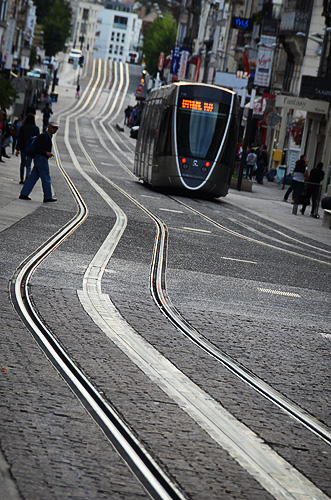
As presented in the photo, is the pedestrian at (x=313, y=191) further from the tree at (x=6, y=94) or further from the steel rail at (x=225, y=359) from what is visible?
the steel rail at (x=225, y=359)

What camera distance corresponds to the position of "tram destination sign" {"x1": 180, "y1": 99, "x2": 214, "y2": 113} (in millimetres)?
29375

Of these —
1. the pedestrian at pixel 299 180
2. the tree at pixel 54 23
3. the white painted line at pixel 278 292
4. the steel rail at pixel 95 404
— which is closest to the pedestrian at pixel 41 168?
the white painted line at pixel 278 292

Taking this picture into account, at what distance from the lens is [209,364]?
787 cm

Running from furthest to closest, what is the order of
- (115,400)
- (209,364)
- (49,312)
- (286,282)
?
(286,282)
(49,312)
(209,364)
(115,400)

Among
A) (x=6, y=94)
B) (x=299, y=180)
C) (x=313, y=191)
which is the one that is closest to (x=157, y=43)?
(x=6, y=94)

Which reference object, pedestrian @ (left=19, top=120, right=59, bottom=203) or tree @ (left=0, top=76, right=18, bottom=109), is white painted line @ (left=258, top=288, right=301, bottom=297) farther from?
tree @ (left=0, top=76, right=18, bottom=109)

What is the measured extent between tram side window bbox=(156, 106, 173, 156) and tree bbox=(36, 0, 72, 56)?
119364mm

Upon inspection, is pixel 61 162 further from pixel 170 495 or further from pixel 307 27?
pixel 170 495

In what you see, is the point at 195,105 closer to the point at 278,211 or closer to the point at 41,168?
the point at 278,211

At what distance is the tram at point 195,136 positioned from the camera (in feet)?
96.4

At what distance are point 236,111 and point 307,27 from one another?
27.6 meters

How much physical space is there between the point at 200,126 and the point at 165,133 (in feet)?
3.31

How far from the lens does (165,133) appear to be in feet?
96.9

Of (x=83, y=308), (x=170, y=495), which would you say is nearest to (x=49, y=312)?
(x=83, y=308)
